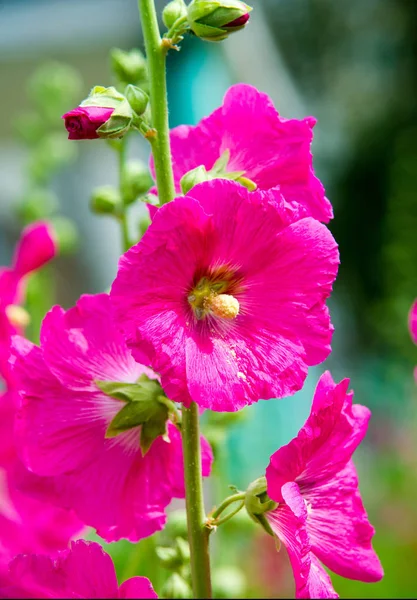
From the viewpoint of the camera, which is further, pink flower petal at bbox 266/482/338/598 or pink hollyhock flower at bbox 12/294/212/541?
pink hollyhock flower at bbox 12/294/212/541

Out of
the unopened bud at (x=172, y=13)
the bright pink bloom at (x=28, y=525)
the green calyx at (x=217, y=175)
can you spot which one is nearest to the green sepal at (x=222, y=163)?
the green calyx at (x=217, y=175)

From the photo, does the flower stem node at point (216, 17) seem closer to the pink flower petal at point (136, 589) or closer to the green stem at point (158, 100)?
the green stem at point (158, 100)

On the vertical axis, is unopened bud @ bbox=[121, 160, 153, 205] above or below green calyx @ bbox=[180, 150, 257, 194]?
below

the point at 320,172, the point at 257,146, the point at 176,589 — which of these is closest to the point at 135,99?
the point at 257,146

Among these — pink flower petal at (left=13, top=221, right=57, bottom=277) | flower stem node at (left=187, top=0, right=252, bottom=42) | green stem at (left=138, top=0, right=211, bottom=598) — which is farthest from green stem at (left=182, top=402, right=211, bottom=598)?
pink flower petal at (left=13, top=221, right=57, bottom=277)

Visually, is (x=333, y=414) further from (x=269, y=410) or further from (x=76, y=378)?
(x=269, y=410)

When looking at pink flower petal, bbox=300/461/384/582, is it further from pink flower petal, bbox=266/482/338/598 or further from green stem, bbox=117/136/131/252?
green stem, bbox=117/136/131/252
